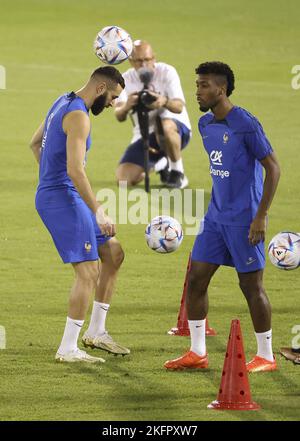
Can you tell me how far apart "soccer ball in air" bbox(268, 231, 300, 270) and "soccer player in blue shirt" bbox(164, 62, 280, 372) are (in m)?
0.28

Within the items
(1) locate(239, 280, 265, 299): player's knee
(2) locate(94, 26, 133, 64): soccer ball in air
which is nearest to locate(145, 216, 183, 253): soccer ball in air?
(1) locate(239, 280, 265, 299): player's knee

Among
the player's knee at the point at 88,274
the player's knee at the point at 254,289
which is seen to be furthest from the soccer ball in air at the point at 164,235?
the player's knee at the point at 254,289

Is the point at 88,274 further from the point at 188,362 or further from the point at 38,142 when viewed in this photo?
the point at 38,142

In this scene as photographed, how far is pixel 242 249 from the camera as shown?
1114cm

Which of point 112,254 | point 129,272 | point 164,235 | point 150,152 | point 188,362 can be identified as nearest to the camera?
point 188,362

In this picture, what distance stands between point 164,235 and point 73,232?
0.80m

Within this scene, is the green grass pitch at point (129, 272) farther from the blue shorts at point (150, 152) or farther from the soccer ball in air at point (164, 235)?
the soccer ball in air at point (164, 235)

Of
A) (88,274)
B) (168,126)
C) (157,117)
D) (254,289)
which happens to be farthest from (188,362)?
(157,117)

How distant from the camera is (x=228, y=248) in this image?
11.3 meters

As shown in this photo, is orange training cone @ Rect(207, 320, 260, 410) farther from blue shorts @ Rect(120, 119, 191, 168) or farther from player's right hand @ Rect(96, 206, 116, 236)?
blue shorts @ Rect(120, 119, 191, 168)

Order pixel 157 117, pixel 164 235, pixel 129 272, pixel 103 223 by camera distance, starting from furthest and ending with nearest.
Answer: pixel 157 117 < pixel 129 272 < pixel 164 235 < pixel 103 223

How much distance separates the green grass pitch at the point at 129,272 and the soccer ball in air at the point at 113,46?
224 cm

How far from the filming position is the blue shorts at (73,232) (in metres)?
11.5

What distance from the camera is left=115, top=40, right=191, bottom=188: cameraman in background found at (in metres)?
19.3
